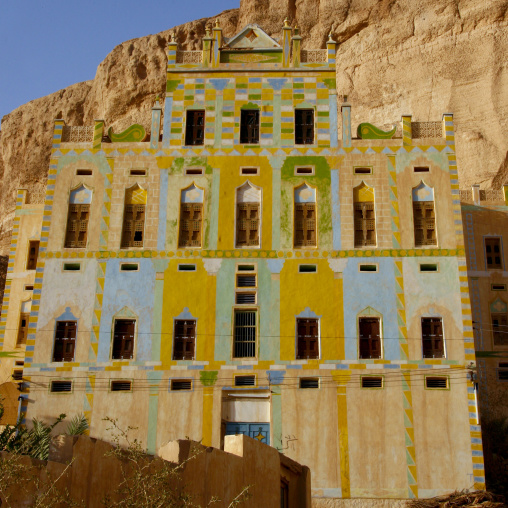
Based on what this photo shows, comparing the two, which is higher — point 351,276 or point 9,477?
point 351,276

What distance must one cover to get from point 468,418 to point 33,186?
29.5m

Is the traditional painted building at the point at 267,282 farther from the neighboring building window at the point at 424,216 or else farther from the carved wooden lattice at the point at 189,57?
the carved wooden lattice at the point at 189,57

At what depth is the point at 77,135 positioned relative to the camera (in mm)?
25812

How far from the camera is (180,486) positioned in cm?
1240

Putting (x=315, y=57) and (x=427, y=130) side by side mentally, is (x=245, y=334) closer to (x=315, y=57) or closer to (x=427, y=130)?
(x=427, y=130)

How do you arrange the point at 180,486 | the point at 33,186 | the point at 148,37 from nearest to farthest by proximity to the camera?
1. the point at 180,486
2. the point at 33,186
3. the point at 148,37

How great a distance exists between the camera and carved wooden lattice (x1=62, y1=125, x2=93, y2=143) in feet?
84.4

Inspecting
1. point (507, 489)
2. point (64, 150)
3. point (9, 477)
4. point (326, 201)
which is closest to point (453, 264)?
point (326, 201)

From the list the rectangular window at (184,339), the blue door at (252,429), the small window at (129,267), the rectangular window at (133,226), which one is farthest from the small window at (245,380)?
the rectangular window at (133,226)

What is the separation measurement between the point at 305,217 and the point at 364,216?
1848 millimetres

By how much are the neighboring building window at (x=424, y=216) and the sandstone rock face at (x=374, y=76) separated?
44.0ft

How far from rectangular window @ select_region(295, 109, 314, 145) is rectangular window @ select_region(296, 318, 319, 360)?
6.00m

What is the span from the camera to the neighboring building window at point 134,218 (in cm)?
2434

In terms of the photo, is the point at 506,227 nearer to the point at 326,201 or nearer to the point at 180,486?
the point at 326,201
